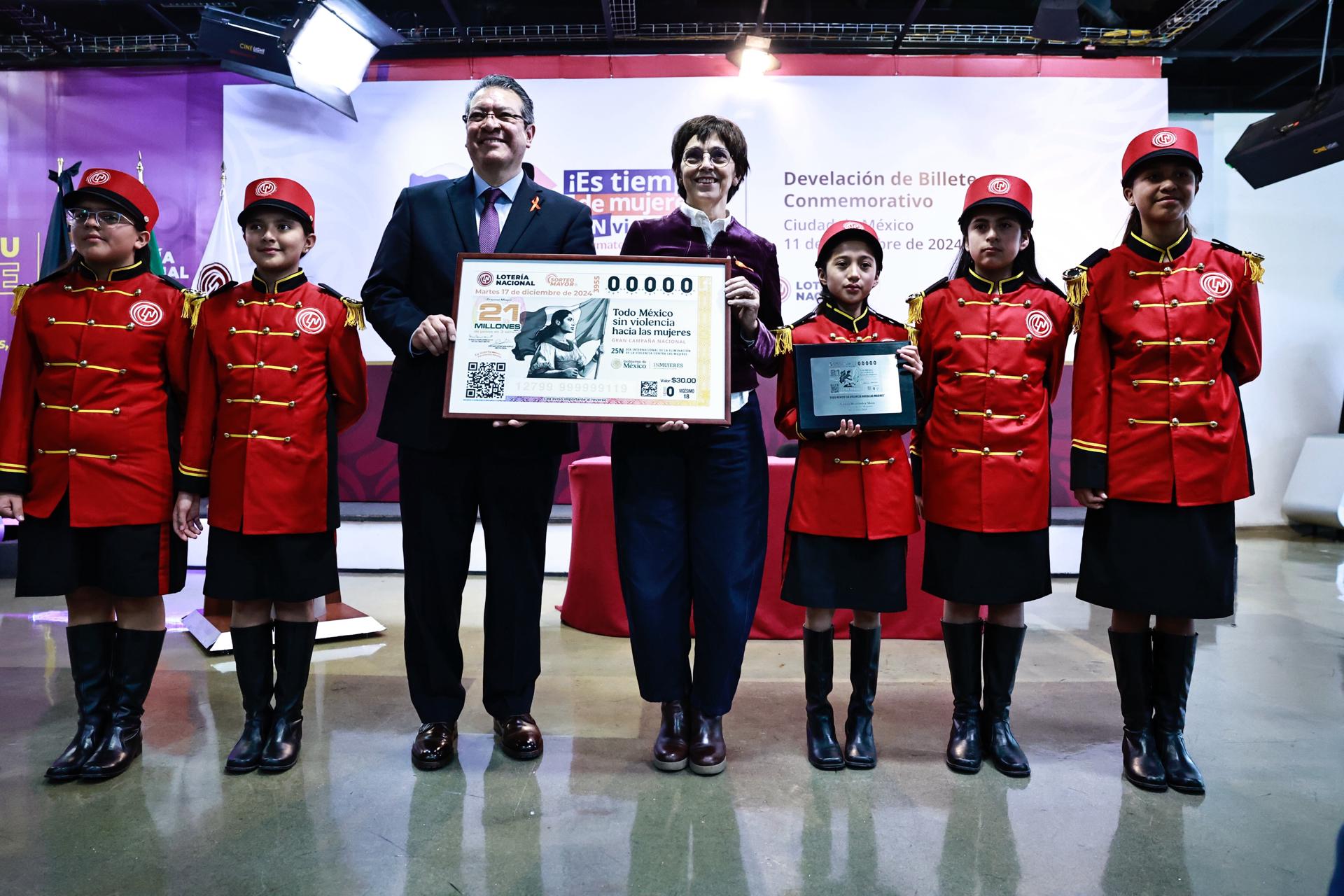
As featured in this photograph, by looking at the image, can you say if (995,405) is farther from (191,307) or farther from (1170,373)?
(191,307)

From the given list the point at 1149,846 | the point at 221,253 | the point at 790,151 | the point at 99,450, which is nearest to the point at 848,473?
the point at 1149,846

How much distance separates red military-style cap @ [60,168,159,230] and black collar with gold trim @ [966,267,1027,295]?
2267 millimetres

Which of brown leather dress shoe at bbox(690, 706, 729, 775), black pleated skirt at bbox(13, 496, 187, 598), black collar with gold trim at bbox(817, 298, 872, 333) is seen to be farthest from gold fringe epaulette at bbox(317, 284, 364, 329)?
brown leather dress shoe at bbox(690, 706, 729, 775)

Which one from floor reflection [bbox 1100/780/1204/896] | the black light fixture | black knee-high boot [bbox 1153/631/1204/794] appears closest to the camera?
floor reflection [bbox 1100/780/1204/896]

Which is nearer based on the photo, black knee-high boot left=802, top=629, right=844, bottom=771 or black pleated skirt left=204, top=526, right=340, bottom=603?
black pleated skirt left=204, top=526, right=340, bottom=603

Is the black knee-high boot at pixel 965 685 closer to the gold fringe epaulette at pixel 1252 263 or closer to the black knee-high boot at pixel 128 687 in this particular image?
the gold fringe epaulette at pixel 1252 263

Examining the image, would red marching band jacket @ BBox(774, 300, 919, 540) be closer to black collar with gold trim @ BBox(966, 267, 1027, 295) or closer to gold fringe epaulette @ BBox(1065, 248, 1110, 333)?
black collar with gold trim @ BBox(966, 267, 1027, 295)

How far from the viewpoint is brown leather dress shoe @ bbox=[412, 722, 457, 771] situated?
219 cm

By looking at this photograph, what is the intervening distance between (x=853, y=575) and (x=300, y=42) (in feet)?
16.6

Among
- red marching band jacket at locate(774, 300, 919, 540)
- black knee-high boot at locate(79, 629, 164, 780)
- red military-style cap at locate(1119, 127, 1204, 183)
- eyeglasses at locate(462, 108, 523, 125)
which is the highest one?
eyeglasses at locate(462, 108, 523, 125)

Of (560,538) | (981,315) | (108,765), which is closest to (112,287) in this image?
(108,765)

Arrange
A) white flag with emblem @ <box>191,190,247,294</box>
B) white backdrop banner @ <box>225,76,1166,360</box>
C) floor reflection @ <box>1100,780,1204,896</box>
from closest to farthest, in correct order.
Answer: floor reflection @ <box>1100,780,1204,896</box>
white backdrop banner @ <box>225,76,1166,360</box>
white flag with emblem @ <box>191,190,247,294</box>

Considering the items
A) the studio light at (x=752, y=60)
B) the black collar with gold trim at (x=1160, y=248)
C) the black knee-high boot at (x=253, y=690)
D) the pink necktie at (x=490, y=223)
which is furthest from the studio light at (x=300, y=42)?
the black collar with gold trim at (x=1160, y=248)

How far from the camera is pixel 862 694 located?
89.1 inches
